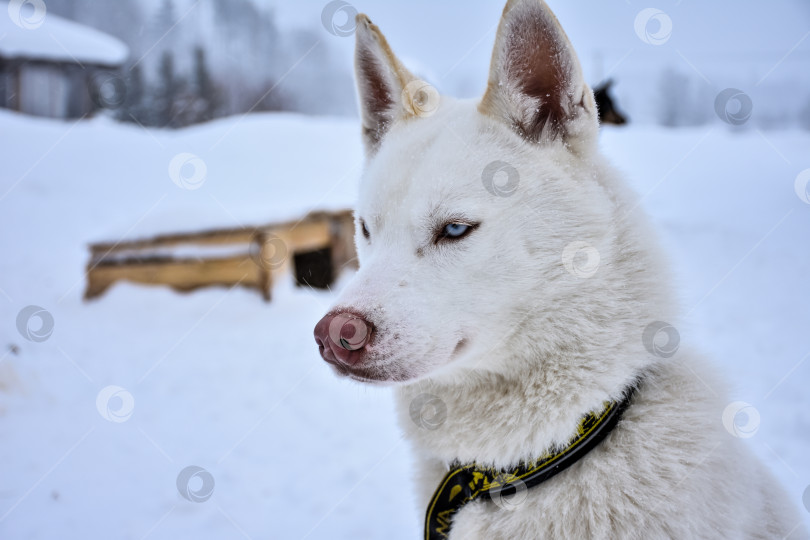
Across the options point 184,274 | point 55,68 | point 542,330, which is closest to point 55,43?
point 55,68

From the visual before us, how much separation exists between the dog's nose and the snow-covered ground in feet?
3.36

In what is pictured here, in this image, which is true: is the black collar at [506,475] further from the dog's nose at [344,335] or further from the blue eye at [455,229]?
the blue eye at [455,229]

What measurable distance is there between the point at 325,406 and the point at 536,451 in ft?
10.0

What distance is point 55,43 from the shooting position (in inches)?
637

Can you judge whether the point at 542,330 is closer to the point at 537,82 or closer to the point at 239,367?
the point at 537,82

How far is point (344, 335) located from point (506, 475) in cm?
66

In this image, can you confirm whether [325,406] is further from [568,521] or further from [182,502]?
[568,521]

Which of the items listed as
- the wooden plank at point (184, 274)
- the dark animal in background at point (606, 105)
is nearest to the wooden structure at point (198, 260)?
the wooden plank at point (184, 274)

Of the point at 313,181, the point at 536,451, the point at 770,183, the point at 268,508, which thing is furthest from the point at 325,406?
the point at 770,183

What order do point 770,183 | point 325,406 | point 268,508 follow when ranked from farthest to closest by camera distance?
point 770,183 < point 325,406 < point 268,508

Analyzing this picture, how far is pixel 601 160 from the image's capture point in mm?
1712

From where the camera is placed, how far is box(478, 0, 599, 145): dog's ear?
1.51 metres

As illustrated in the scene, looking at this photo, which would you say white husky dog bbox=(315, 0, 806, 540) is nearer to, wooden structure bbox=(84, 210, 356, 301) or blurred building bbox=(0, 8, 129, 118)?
wooden structure bbox=(84, 210, 356, 301)

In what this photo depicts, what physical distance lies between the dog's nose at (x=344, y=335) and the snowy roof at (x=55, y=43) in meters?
18.2
